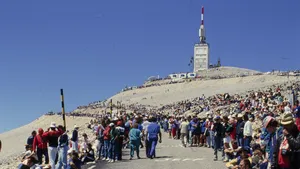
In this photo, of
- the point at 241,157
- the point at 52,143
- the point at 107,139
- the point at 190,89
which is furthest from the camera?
the point at 190,89

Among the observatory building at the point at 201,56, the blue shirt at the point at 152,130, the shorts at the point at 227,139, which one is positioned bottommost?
the shorts at the point at 227,139

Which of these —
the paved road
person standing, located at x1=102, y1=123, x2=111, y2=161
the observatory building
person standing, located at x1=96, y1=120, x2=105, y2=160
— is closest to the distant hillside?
the observatory building

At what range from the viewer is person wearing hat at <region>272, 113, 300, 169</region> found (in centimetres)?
841

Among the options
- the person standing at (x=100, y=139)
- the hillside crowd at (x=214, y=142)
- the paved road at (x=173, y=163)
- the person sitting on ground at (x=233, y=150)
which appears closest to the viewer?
the hillside crowd at (x=214, y=142)

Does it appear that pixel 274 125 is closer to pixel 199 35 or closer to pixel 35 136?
pixel 35 136

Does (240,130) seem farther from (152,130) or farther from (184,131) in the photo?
→ (184,131)

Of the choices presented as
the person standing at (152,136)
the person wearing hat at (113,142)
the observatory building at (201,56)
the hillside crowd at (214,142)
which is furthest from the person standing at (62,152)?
the observatory building at (201,56)

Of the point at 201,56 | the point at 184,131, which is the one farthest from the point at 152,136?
the point at 201,56

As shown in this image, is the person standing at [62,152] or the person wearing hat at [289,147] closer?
the person wearing hat at [289,147]

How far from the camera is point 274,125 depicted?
31.8 feet

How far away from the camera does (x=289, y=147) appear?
332 inches

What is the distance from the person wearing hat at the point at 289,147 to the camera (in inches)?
331

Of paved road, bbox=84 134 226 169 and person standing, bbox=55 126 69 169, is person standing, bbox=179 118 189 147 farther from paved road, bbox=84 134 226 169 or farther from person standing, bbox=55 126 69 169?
person standing, bbox=55 126 69 169

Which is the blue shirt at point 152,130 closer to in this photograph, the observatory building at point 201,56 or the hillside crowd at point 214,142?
the hillside crowd at point 214,142
